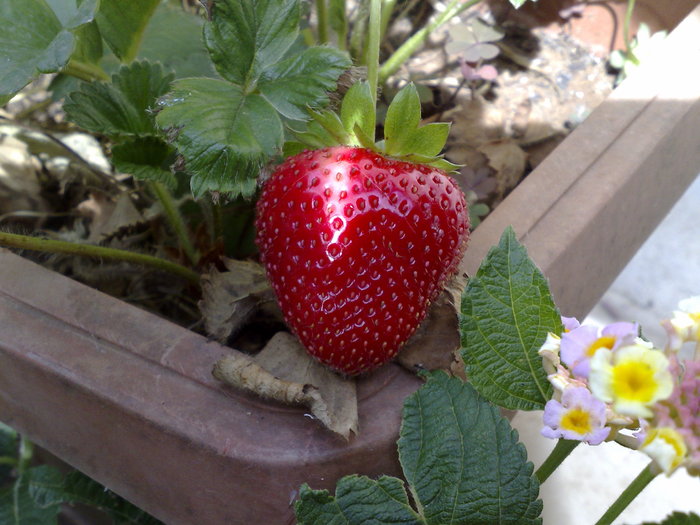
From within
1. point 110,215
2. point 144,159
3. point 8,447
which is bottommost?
point 8,447

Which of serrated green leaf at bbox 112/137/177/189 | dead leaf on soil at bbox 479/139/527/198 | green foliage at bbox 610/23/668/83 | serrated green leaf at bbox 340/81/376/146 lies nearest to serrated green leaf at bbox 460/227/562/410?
serrated green leaf at bbox 340/81/376/146

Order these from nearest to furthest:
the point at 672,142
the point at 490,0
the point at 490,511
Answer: the point at 490,511 → the point at 672,142 → the point at 490,0

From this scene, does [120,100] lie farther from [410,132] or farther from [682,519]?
[682,519]

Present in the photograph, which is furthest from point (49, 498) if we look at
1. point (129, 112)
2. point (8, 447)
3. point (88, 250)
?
point (129, 112)

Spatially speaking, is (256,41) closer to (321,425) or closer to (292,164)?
(292,164)

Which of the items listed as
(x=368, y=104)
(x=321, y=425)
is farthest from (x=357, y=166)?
(x=321, y=425)

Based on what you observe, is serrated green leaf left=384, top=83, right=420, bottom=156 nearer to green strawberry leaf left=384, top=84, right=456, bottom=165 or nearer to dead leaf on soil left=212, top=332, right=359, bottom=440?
green strawberry leaf left=384, top=84, right=456, bottom=165
